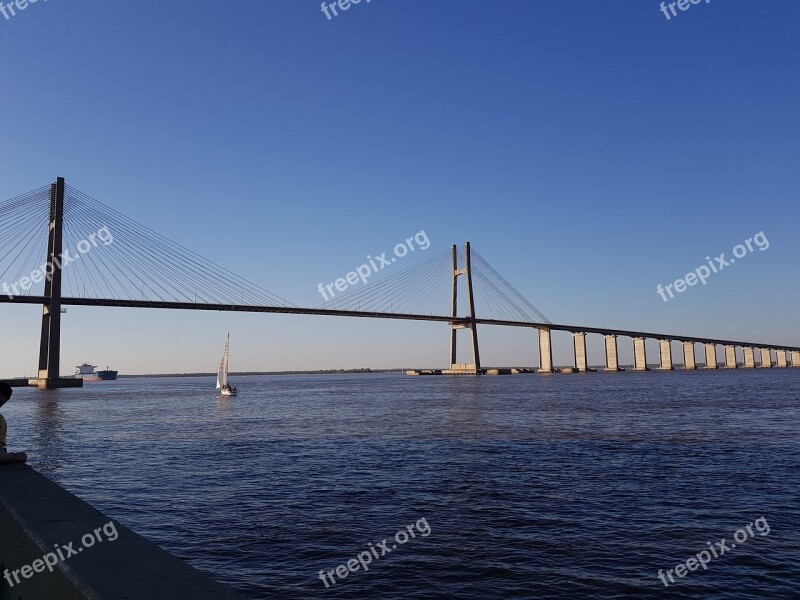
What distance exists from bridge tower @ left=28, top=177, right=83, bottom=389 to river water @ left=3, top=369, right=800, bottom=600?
166 ft

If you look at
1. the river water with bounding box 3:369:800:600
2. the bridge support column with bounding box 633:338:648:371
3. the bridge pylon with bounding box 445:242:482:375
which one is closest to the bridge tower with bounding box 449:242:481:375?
the bridge pylon with bounding box 445:242:482:375

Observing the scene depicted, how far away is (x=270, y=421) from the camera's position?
34.1 m

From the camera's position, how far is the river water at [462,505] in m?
8.30

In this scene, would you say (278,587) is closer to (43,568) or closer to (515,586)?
(515,586)

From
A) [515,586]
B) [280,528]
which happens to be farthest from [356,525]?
[515,586]

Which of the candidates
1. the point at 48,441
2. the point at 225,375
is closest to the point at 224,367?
the point at 225,375

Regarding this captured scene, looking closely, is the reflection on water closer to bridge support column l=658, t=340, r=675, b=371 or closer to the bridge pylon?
the bridge pylon

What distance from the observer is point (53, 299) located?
70938 millimetres

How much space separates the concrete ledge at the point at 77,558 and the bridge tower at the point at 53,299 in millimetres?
76346

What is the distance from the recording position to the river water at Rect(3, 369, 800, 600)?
27.2ft

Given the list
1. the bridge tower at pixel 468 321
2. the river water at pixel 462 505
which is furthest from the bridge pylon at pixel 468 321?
the river water at pixel 462 505

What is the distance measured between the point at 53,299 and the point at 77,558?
78.5 m

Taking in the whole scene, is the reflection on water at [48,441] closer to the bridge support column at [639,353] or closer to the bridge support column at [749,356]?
the bridge support column at [639,353]

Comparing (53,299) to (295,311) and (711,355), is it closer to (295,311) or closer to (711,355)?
(295,311)
